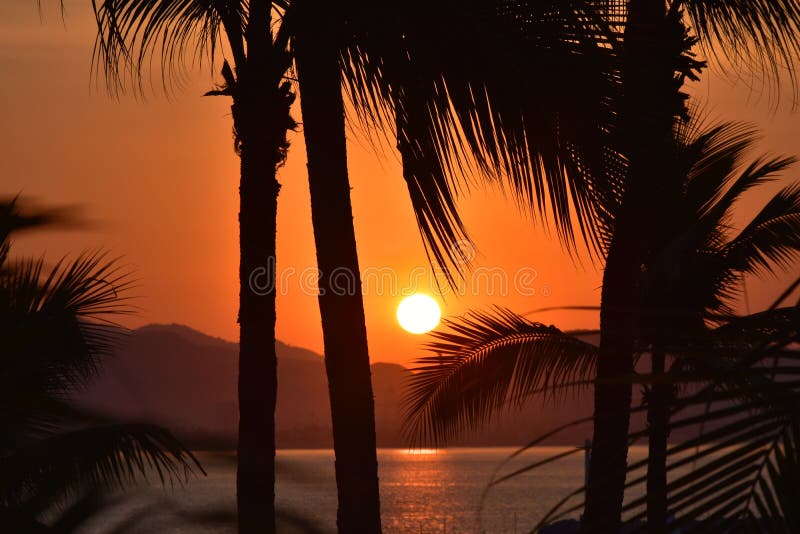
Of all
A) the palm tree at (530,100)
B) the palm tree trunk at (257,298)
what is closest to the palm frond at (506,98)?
the palm tree at (530,100)

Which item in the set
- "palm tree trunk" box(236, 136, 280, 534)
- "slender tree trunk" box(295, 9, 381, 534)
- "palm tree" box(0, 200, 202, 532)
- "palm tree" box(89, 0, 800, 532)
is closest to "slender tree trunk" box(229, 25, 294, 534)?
"palm tree trunk" box(236, 136, 280, 534)

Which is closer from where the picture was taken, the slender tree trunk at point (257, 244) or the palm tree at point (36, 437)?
the palm tree at point (36, 437)

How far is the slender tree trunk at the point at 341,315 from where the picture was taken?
6.66m

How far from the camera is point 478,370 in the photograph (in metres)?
12.2

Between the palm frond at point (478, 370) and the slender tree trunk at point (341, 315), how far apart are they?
5345 millimetres

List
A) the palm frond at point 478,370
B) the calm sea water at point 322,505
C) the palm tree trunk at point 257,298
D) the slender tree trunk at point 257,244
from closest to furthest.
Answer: the calm sea water at point 322,505 < the slender tree trunk at point 257,244 < the palm tree trunk at point 257,298 < the palm frond at point 478,370

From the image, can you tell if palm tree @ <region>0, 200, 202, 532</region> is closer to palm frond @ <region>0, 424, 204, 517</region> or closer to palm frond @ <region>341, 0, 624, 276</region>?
palm frond @ <region>0, 424, 204, 517</region>

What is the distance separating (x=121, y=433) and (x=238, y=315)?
6692mm

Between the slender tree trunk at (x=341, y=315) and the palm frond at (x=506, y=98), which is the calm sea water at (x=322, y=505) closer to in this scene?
the slender tree trunk at (x=341, y=315)

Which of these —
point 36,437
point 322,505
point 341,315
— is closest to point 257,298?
point 341,315

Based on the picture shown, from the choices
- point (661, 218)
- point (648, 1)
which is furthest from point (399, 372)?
point (648, 1)

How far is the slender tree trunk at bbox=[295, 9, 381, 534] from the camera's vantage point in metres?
6.66

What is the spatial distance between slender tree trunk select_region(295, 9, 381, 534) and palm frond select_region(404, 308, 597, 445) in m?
5.35

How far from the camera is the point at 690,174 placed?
45.5 ft
